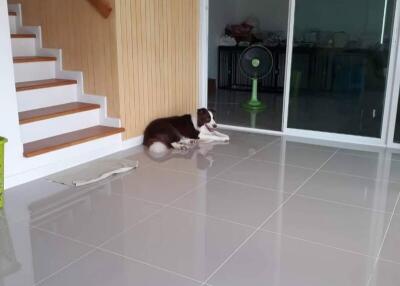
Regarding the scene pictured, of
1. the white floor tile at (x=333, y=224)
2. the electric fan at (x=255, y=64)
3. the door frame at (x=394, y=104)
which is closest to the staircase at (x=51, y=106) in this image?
the white floor tile at (x=333, y=224)

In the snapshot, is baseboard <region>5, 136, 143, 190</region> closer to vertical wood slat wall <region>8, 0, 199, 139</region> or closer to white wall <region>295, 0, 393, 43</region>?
vertical wood slat wall <region>8, 0, 199, 139</region>

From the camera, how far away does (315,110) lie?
500 centimetres

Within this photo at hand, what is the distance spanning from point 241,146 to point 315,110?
122 cm

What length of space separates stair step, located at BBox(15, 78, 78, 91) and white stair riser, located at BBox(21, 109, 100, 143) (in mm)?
361

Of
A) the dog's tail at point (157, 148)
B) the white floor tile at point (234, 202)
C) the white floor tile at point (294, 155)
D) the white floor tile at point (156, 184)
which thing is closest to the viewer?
the white floor tile at point (234, 202)

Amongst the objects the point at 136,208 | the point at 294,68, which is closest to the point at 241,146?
the point at 294,68

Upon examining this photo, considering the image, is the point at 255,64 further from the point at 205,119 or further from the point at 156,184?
the point at 156,184

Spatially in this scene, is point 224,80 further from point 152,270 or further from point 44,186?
point 152,270

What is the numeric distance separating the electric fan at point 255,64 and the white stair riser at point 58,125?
281 cm

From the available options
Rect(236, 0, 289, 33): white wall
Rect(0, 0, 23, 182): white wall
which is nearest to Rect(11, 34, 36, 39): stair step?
Rect(0, 0, 23, 182): white wall

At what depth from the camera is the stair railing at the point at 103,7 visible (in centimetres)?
373

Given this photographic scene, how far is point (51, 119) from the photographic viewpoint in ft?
11.9

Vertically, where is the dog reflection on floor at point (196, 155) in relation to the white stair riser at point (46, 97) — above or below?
below

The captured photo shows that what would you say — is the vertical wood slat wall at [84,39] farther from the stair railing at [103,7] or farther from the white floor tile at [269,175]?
the white floor tile at [269,175]
